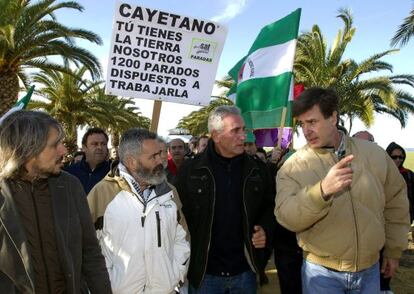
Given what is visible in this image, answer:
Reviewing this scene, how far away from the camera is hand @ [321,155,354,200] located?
7.41ft

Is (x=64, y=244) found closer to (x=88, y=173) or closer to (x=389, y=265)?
(x=389, y=265)

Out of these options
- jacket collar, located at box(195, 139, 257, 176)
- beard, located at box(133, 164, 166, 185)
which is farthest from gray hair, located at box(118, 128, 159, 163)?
jacket collar, located at box(195, 139, 257, 176)

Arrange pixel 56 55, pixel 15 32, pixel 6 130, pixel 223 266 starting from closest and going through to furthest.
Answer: pixel 6 130 → pixel 223 266 → pixel 15 32 → pixel 56 55

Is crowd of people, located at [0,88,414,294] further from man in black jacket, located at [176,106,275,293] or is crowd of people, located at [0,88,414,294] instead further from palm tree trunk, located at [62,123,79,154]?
palm tree trunk, located at [62,123,79,154]

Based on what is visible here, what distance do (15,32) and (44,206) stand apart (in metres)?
12.2

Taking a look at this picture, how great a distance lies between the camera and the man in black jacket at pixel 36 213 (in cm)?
199

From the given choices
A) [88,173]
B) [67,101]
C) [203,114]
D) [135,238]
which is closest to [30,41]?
[67,101]

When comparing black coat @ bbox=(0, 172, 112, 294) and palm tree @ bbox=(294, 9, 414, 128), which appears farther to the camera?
palm tree @ bbox=(294, 9, 414, 128)

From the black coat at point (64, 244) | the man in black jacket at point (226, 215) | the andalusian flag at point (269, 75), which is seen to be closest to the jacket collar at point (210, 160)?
the man in black jacket at point (226, 215)

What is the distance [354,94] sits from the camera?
19234 mm

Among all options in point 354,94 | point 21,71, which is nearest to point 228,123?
point 21,71

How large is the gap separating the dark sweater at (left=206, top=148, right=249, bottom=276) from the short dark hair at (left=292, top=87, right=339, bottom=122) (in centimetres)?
72

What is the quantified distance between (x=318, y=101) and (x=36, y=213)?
1.76 m

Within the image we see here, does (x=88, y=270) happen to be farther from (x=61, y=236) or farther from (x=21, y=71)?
(x=21, y=71)
